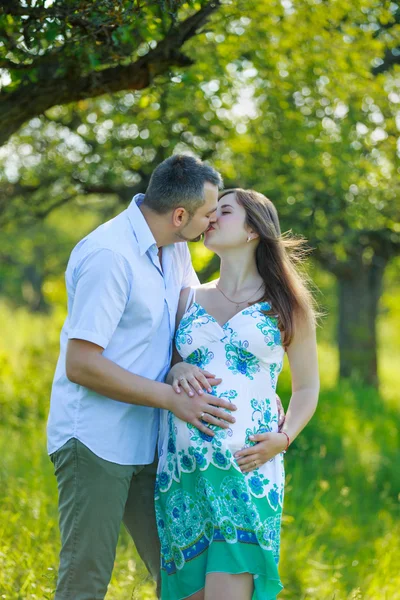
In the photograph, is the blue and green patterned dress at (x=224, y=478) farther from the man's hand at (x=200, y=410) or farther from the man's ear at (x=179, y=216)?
the man's ear at (x=179, y=216)

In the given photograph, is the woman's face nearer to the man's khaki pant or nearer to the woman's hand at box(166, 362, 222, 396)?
the woman's hand at box(166, 362, 222, 396)

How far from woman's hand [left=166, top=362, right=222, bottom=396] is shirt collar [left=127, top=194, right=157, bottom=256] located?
52 cm

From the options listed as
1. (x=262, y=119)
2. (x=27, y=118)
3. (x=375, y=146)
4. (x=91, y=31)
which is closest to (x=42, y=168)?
(x=262, y=119)

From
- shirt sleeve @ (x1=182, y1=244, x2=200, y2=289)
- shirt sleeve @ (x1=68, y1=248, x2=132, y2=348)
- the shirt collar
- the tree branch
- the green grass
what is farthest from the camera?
the green grass

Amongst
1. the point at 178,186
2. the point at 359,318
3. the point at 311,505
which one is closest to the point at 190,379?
the point at 178,186

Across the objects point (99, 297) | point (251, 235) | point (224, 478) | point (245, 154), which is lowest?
point (245, 154)

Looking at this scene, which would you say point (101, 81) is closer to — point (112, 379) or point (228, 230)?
point (228, 230)

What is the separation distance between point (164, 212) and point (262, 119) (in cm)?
484

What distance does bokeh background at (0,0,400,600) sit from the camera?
156 inches

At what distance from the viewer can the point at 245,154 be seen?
8.05 metres

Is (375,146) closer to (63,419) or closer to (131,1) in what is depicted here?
(131,1)

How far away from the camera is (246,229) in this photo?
341 cm

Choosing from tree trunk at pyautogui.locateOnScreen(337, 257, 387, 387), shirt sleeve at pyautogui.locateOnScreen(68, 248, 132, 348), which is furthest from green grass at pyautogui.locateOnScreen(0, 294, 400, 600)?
tree trunk at pyautogui.locateOnScreen(337, 257, 387, 387)

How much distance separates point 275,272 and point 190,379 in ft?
2.26
